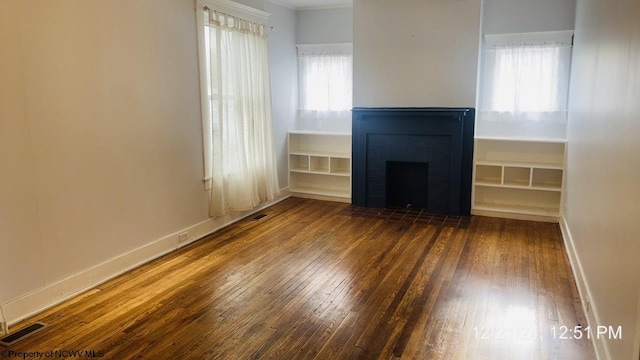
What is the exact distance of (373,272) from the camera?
12.2ft

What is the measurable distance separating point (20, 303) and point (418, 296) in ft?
8.88

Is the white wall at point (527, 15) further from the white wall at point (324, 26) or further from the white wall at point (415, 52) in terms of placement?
the white wall at point (324, 26)

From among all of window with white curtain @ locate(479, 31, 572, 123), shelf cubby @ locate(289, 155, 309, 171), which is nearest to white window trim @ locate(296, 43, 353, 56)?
shelf cubby @ locate(289, 155, 309, 171)

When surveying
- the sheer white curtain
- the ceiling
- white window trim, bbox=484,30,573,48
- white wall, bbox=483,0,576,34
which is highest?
the ceiling

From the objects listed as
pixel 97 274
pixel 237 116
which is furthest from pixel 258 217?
pixel 97 274

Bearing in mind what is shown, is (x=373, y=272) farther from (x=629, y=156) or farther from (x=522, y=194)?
(x=522, y=194)

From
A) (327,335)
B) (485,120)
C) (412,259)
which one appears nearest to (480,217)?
(485,120)

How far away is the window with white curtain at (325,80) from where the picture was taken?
20.3ft

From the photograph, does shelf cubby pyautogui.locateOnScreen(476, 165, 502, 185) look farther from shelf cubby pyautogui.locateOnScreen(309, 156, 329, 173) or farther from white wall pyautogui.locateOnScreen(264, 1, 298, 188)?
white wall pyautogui.locateOnScreen(264, 1, 298, 188)

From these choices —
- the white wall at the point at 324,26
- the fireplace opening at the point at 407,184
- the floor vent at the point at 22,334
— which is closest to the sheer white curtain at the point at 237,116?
the white wall at the point at 324,26

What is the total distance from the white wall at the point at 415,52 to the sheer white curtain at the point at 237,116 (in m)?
1.28

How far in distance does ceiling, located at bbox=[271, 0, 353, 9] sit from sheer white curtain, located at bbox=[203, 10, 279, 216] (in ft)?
2.52

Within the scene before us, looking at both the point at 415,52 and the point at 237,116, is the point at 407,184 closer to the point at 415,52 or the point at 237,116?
the point at 415,52

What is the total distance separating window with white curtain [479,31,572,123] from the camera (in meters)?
5.12
